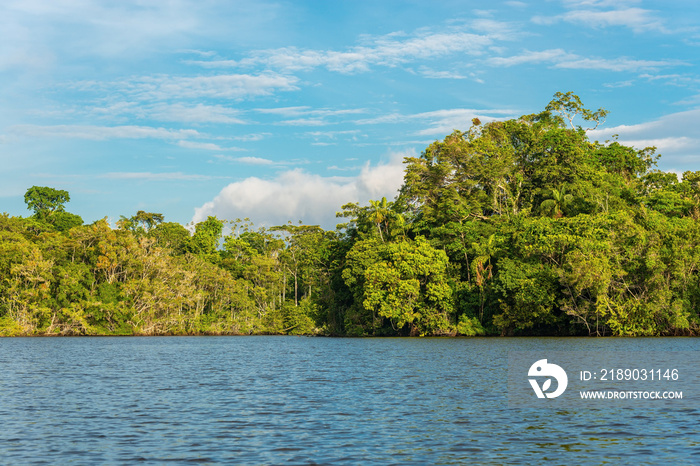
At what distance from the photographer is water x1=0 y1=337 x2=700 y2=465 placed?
13.9 m

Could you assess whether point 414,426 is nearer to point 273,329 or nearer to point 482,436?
point 482,436

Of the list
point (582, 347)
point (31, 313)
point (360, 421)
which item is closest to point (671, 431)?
point (360, 421)

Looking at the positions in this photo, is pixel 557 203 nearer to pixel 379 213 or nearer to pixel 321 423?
pixel 379 213

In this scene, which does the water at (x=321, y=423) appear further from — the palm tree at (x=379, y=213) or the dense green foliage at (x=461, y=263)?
the palm tree at (x=379, y=213)

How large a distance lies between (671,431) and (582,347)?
30.6 m

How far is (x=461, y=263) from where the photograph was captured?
75.2 m
